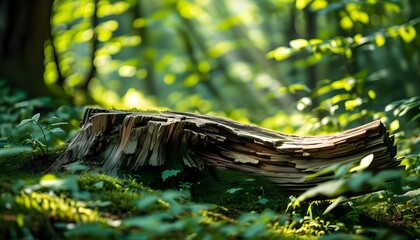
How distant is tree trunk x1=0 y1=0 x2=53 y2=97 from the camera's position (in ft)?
19.7

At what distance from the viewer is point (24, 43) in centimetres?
613

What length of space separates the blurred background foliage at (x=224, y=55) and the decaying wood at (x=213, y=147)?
5.91 feet

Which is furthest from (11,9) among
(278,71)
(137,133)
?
(278,71)

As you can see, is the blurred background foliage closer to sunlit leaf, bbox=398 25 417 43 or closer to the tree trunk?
the tree trunk

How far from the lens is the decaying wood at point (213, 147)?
2.48 meters

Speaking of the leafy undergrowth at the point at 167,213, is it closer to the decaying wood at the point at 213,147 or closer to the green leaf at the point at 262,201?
the green leaf at the point at 262,201

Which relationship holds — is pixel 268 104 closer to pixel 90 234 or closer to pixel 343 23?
pixel 343 23

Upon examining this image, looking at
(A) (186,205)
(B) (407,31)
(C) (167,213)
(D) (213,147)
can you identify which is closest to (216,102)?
(B) (407,31)

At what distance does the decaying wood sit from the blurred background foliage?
180 cm

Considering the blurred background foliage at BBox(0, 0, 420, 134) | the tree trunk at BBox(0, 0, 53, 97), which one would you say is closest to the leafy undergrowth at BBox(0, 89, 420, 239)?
the blurred background foliage at BBox(0, 0, 420, 134)

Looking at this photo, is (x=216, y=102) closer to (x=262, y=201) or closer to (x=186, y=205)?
(x=262, y=201)

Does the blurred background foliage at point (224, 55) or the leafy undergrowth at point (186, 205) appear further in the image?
the blurred background foliage at point (224, 55)

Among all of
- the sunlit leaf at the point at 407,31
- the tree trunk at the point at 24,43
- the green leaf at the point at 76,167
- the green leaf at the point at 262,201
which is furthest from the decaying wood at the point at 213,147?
the tree trunk at the point at 24,43

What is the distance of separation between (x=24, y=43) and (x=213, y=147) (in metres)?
4.31
